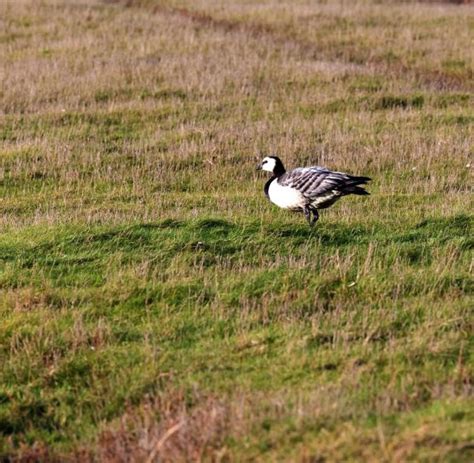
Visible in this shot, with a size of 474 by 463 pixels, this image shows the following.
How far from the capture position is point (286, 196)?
1207cm

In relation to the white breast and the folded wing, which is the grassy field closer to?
the white breast

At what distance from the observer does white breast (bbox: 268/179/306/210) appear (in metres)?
11.9

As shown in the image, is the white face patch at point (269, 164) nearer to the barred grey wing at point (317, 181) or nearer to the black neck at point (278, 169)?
the black neck at point (278, 169)

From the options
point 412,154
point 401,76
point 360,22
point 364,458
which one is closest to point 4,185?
point 412,154

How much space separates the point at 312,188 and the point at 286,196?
535 mm

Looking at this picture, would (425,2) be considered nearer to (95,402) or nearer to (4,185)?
(4,185)

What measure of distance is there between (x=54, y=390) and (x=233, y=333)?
1878 millimetres

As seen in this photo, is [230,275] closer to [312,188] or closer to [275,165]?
[312,188]

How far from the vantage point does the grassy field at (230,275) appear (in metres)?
7.62

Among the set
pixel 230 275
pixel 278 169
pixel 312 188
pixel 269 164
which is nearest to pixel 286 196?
pixel 312 188

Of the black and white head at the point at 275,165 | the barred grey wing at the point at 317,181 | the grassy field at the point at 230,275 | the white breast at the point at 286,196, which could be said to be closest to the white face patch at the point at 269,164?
the black and white head at the point at 275,165

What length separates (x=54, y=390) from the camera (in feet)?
28.6

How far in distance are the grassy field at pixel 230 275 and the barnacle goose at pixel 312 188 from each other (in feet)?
1.08

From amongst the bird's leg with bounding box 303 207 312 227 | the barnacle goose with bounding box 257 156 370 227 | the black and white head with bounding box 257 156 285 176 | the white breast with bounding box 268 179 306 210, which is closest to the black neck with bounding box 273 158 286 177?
the black and white head with bounding box 257 156 285 176
